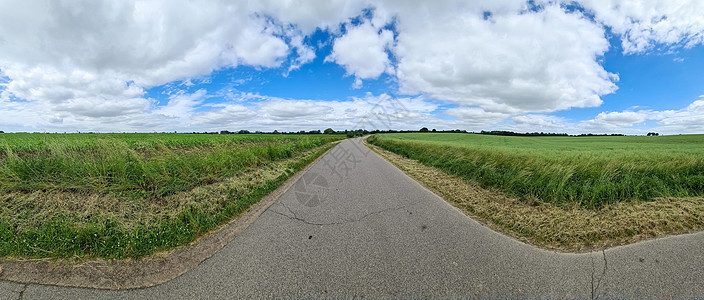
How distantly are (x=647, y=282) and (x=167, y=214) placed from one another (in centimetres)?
661

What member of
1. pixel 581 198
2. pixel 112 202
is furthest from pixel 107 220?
pixel 581 198

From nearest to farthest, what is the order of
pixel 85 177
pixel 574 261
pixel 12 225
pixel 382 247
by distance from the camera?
pixel 574 261 → pixel 382 247 → pixel 12 225 → pixel 85 177

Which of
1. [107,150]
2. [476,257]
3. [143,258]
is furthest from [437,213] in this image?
[107,150]

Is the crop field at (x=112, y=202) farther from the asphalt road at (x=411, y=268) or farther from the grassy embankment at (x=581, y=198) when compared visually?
the grassy embankment at (x=581, y=198)

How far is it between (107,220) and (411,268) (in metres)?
4.97

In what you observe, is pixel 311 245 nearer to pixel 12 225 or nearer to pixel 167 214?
pixel 167 214

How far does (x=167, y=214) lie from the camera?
4.26 meters

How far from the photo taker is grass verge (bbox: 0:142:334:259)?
3.12m

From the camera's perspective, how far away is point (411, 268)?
8.84 ft

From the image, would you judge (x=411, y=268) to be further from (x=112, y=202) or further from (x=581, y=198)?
(x=112, y=202)

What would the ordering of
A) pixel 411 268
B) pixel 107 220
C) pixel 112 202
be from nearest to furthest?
pixel 411 268 < pixel 107 220 < pixel 112 202

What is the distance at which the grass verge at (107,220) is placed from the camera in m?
3.12

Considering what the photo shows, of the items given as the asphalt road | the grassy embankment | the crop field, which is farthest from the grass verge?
the grassy embankment

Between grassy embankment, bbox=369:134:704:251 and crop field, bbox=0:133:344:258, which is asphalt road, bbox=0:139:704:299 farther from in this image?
crop field, bbox=0:133:344:258
